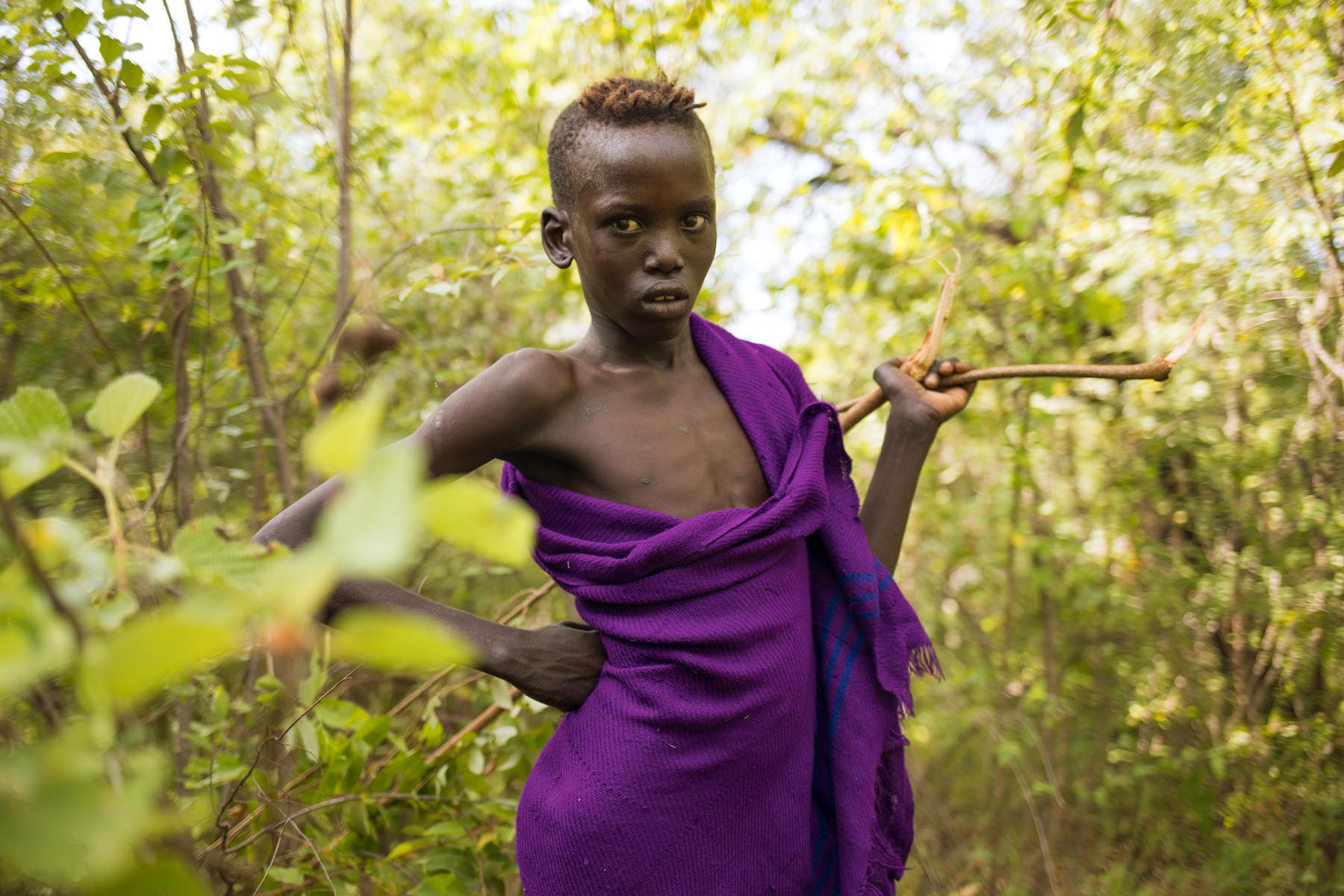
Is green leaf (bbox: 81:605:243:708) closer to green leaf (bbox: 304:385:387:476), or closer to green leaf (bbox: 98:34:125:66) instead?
green leaf (bbox: 304:385:387:476)

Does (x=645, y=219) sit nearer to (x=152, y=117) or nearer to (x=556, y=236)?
(x=556, y=236)

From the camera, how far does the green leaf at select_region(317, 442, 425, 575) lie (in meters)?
0.30

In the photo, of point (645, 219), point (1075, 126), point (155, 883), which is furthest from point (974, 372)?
point (155, 883)

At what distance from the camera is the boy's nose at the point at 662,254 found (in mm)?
1278

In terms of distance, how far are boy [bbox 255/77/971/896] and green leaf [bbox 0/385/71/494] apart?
669mm

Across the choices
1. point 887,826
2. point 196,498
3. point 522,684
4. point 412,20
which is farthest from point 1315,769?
point 412,20

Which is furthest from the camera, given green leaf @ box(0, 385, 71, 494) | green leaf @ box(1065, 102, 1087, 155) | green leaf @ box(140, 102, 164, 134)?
green leaf @ box(1065, 102, 1087, 155)

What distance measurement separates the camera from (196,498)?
2.33 meters

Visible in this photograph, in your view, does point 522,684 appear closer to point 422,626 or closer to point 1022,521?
point 422,626

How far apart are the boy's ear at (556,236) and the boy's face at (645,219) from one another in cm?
6

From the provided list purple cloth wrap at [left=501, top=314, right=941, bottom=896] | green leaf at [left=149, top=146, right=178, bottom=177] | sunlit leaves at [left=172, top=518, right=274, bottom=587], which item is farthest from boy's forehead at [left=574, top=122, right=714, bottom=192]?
green leaf at [left=149, top=146, right=178, bottom=177]

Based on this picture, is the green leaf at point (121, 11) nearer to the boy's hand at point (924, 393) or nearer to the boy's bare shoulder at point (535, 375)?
the boy's bare shoulder at point (535, 375)

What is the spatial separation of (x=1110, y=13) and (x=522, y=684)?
96.7 inches

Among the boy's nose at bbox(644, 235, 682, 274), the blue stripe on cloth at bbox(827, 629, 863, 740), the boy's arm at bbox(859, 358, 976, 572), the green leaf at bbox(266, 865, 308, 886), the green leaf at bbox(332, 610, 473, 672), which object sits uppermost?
the boy's nose at bbox(644, 235, 682, 274)
